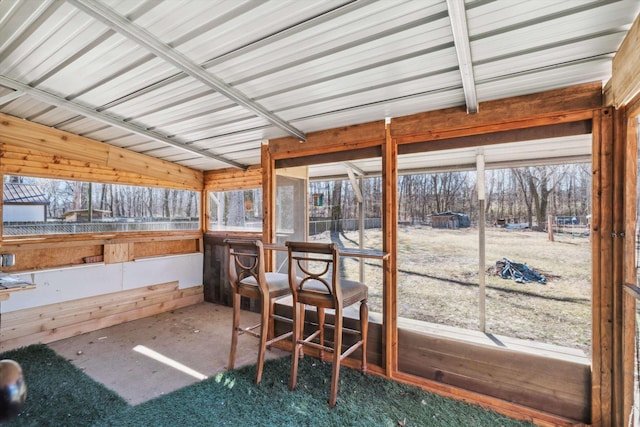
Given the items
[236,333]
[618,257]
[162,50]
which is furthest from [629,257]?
[162,50]

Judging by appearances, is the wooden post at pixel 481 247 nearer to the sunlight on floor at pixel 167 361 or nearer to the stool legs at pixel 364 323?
the stool legs at pixel 364 323

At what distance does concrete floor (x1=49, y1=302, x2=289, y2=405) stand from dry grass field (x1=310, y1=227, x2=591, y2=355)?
1.62 metres

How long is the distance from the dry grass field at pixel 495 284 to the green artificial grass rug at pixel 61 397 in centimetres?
249

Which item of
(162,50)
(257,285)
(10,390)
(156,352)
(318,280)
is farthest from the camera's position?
(156,352)

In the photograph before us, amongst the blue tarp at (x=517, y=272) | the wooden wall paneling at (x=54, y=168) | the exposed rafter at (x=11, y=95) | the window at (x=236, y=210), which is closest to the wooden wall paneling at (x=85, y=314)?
the window at (x=236, y=210)

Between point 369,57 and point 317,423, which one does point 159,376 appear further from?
point 369,57

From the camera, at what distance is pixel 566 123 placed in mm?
2020

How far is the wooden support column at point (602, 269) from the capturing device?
1853 millimetres

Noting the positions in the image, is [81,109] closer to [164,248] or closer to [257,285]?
[257,285]

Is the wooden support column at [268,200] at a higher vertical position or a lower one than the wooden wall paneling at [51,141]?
lower

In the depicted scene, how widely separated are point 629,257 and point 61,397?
4.01m

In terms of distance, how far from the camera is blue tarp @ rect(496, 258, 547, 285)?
3176mm

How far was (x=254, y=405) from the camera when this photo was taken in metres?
2.17

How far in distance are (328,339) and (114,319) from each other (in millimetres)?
2969
